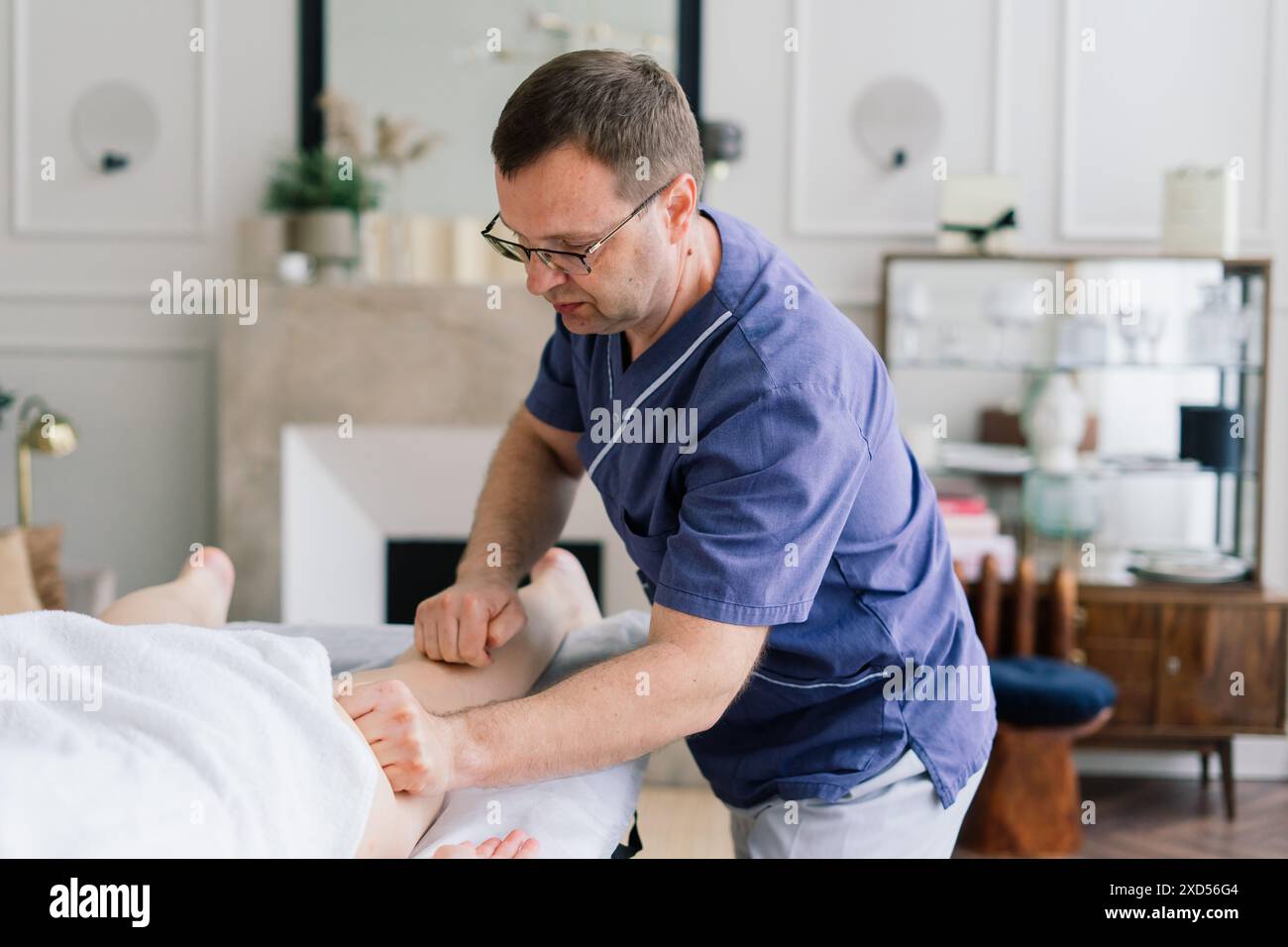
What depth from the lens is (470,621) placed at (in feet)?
4.58

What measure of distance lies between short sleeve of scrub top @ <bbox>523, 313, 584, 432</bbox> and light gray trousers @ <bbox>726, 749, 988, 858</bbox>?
55cm

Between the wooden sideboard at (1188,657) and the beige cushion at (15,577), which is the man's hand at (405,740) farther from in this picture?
the wooden sideboard at (1188,657)

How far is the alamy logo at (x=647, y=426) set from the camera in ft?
4.10

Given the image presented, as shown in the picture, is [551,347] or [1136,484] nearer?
[551,347]

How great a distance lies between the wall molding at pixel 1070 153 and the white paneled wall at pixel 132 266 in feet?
7.02

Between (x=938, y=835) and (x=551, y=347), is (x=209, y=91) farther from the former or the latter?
(x=938, y=835)

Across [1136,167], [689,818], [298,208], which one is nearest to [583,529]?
[689,818]

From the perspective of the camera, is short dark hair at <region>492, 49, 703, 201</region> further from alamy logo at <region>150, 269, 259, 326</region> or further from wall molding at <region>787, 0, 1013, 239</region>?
alamy logo at <region>150, 269, 259, 326</region>

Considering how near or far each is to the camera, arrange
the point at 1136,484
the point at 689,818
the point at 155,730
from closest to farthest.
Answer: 1. the point at 155,730
2. the point at 689,818
3. the point at 1136,484

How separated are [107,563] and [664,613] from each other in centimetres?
305

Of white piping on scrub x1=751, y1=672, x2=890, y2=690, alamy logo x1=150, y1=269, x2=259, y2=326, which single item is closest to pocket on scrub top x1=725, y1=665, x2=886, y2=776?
white piping on scrub x1=751, y1=672, x2=890, y2=690

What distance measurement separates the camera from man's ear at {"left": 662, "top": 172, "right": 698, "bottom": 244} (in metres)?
1.22

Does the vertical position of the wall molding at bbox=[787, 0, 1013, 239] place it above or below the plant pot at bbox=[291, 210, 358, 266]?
above

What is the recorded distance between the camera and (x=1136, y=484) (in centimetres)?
340
